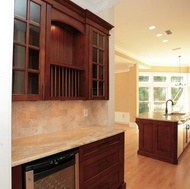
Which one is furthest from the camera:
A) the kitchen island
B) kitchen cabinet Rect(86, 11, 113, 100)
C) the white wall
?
the kitchen island

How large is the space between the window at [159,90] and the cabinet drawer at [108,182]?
655 centimetres

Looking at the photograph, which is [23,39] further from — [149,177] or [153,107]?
[153,107]

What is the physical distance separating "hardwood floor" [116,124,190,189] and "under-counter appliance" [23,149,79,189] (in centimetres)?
135

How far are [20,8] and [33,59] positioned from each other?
50cm

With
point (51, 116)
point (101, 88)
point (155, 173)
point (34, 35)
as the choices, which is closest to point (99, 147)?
point (51, 116)

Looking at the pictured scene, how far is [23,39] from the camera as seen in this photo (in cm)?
160

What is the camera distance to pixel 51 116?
7.45 ft

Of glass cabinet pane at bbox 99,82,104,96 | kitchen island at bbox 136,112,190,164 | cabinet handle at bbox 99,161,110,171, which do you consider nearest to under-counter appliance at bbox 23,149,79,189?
cabinet handle at bbox 99,161,110,171

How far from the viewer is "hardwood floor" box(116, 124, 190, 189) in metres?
2.63

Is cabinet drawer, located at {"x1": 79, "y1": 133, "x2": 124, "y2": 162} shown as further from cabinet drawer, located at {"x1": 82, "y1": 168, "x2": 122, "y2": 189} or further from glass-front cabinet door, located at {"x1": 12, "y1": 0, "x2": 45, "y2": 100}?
glass-front cabinet door, located at {"x1": 12, "y1": 0, "x2": 45, "y2": 100}

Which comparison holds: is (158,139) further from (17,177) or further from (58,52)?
(17,177)

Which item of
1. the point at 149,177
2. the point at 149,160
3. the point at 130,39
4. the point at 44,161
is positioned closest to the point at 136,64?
the point at 130,39

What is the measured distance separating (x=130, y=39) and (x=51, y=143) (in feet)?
13.8

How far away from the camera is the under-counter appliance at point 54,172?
1324mm
